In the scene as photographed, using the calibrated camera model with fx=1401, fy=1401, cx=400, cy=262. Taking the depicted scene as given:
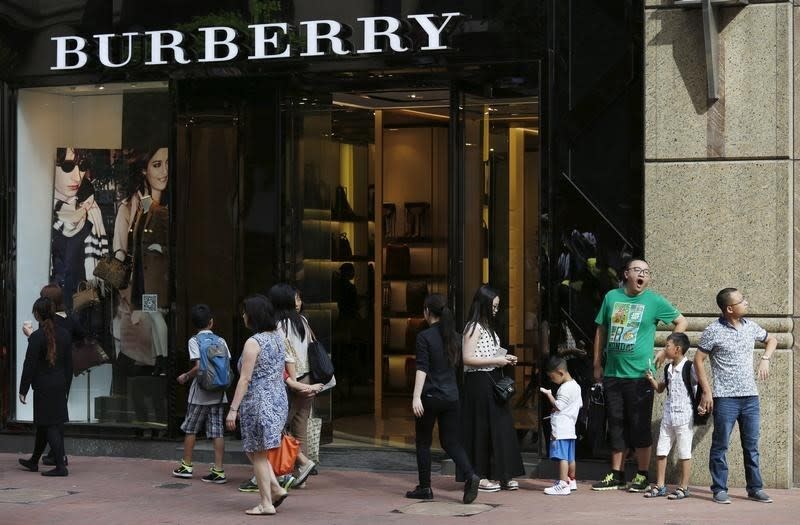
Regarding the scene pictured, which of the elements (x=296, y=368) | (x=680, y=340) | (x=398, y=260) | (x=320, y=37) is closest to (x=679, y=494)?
(x=680, y=340)

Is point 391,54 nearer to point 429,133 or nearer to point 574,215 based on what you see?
point 574,215

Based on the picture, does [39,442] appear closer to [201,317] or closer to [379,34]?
[201,317]

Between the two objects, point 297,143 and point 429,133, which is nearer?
point 297,143

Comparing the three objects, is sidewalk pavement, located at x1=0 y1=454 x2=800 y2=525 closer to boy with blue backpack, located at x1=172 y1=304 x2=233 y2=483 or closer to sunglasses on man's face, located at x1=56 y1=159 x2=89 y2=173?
boy with blue backpack, located at x1=172 y1=304 x2=233 y2=483

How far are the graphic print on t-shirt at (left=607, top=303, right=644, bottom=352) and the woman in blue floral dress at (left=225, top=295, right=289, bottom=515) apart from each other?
114 inches

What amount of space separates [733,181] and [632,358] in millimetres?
1821

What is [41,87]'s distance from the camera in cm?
1474

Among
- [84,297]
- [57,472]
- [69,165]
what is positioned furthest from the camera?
[69,165]

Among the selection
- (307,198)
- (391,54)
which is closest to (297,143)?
(307,198)

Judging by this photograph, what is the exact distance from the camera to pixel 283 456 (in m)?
10.8

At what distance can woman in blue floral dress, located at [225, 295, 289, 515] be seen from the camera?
10555mm

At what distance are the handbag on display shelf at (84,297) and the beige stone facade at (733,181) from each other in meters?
5.92

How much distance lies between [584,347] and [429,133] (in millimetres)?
5943

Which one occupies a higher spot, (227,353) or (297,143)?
(297,143)
